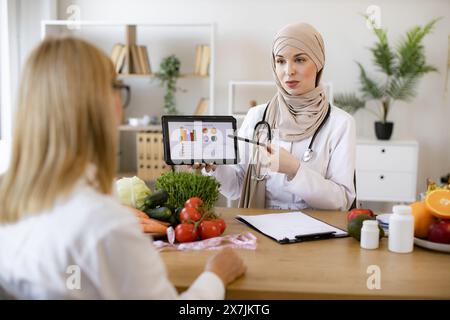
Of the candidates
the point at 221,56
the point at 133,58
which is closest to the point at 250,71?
the point at 221,56

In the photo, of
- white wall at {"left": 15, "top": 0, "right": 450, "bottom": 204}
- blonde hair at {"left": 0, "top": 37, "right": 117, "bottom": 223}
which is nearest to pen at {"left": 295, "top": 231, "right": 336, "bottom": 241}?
blonde hair at {"left": 0, "top": 37, "right": 117, "bottom": 223}

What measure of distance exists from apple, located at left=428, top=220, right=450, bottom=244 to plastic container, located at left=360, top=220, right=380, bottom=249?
0.55ft

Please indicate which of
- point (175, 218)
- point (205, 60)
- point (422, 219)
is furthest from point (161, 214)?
point (205, 60)

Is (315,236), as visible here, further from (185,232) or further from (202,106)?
(202,106)

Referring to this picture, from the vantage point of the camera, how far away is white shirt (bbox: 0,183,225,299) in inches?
39.2

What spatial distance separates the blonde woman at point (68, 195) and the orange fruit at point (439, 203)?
0.97 meters

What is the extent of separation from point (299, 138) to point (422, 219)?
33.8 inches

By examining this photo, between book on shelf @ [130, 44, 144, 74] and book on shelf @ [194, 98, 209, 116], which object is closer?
book on shelf @ [130, 44, 144, 74]

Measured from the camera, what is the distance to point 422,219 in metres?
1.69

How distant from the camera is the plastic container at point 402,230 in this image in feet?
5.26

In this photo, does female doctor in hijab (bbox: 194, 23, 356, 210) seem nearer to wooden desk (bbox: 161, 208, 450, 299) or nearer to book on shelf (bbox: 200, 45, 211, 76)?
wooden desk (bbox: 161, 208, 450, 299)

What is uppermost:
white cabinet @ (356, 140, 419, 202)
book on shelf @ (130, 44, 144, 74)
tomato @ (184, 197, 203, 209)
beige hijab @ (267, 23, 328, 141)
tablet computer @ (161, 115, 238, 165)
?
book on shelf @ (130, 44, 144, 74)

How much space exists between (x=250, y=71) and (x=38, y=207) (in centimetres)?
428

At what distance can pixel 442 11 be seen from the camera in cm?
496
